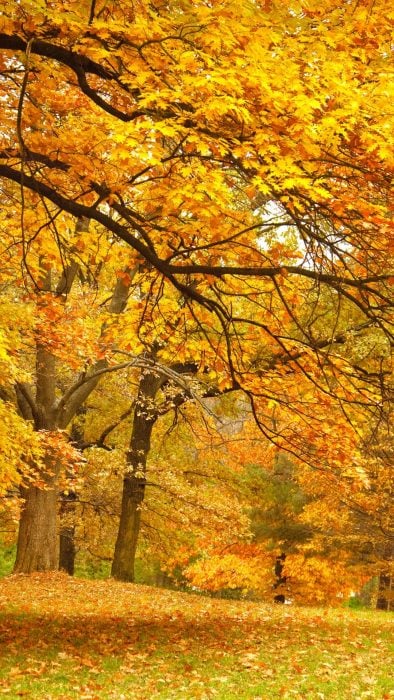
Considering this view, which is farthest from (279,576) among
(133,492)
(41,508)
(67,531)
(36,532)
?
(41,508)

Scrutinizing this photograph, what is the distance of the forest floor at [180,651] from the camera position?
7.55 meters

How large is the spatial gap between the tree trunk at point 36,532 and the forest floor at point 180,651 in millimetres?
2345

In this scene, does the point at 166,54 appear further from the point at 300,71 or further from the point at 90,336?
the point at 90,336

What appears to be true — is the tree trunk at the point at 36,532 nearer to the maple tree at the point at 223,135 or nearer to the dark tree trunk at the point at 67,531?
the dark tree trunk at the point at 67,531

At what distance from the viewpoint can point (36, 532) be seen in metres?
16.2

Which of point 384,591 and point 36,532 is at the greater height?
point 36,532

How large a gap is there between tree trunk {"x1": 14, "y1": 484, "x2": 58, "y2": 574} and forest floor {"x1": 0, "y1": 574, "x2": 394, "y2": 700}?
2.35 meters

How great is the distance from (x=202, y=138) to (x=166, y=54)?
0.72 metres

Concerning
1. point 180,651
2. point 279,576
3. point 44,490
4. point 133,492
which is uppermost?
point 133,492

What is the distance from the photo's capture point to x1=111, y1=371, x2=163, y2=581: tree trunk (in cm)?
1811

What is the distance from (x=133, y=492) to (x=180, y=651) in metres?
9.45

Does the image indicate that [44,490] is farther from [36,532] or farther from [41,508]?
[36,532]

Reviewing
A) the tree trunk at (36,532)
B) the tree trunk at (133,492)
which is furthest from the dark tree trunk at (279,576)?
the tree trunk at (36,532)

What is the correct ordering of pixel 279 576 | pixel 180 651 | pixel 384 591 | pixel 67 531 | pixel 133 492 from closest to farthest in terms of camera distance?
pixel 180 651 < pixel 133 492 < pixel 384 591 < pixel 67 531 < pixel 279 576
